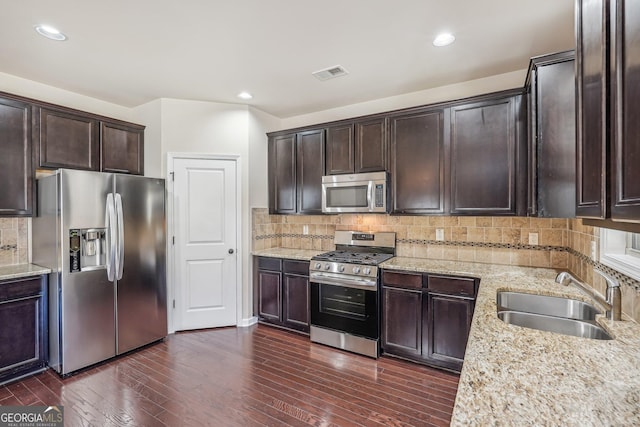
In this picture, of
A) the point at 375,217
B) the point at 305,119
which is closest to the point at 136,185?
the point at 305,119

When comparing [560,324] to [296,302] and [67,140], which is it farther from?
[67,140]

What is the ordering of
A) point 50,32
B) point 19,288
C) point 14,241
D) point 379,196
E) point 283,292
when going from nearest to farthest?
point 50,32 < point 19,288 < point 14,241 < point 379,196 < point 283,292

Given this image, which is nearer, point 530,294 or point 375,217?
point 530,294

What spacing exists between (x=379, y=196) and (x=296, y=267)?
1.27 m

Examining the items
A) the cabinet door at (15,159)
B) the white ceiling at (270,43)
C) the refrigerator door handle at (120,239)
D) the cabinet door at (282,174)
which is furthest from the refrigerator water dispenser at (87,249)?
the cabinet door at (282,174)

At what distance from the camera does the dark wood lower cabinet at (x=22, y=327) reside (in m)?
2.60

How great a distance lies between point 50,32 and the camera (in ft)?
7.49

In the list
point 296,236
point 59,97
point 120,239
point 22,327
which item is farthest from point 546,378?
point 59,97

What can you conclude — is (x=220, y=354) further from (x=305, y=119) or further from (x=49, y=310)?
(x=305, y=119)

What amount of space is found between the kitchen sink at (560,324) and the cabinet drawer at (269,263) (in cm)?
252

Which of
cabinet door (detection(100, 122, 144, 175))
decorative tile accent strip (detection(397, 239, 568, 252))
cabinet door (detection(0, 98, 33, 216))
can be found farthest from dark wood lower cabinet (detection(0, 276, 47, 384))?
decorative tile accent strip (detection(397, 239, 568, 252))

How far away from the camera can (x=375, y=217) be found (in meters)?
3.78

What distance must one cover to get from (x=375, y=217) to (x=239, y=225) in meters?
1.70

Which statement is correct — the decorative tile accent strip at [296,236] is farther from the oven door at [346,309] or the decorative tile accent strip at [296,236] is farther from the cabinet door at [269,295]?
the oven door at [346,309]
